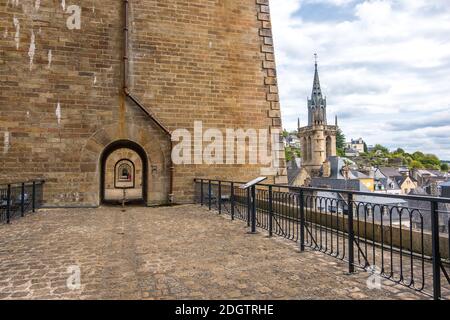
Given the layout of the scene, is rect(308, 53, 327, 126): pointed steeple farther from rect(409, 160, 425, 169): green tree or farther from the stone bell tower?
rect(409, 160, 425, 169): green tree

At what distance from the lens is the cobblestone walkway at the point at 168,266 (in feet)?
11.6

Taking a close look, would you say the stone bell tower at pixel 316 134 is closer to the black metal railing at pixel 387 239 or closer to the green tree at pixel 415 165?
the green tree at pixel 415 165

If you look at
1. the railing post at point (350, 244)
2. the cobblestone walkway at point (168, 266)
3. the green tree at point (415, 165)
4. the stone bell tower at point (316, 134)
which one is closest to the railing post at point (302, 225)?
the cobblestone walkway at point (168, 266)

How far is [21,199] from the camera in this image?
8.70 m

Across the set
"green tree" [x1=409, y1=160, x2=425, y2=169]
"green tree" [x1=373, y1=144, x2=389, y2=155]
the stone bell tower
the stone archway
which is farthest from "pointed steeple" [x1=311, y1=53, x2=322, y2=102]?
"green tree" [x1=373, y1=144, x2=389, y2=155]

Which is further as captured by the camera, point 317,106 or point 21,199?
point 317,106

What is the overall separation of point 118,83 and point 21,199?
206 inches

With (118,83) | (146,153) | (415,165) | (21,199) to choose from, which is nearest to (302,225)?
(21,199)

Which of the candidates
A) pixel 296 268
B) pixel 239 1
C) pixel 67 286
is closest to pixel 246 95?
pixel 239 1

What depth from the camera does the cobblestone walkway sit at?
3539 mm

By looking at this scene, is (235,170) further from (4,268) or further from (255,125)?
(4,268)

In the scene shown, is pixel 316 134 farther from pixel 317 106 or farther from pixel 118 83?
pixel 118 83

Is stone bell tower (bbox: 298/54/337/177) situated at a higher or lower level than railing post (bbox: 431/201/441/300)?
higher

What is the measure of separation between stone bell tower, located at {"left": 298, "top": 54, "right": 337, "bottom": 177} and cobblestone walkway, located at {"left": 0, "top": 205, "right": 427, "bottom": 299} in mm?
72045
